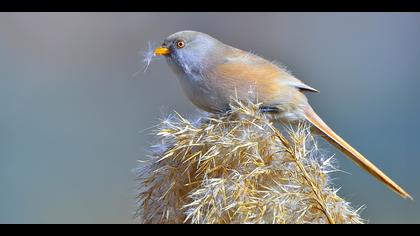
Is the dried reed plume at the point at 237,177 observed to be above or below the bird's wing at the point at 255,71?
below

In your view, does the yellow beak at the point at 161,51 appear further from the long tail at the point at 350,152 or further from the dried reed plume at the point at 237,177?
the dried reed plume at the point at 237,177

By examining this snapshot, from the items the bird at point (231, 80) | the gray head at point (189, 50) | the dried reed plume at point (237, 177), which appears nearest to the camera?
the dried reed plume at point (237, 177)

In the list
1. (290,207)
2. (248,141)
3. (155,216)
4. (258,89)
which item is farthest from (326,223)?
(258,89)

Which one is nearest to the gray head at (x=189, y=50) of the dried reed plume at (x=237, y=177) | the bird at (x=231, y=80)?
the bird at (x=231, y=80)

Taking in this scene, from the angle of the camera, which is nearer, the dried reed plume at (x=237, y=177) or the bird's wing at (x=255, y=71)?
the dried reed plume at (x=237, y=177)

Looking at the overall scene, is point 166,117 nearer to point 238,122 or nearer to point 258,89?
point 238,122

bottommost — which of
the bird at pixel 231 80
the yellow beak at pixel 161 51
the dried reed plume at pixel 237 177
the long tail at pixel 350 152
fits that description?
the dried reed plume at pixel 237 177

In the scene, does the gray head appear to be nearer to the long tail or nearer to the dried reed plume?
the long tail
